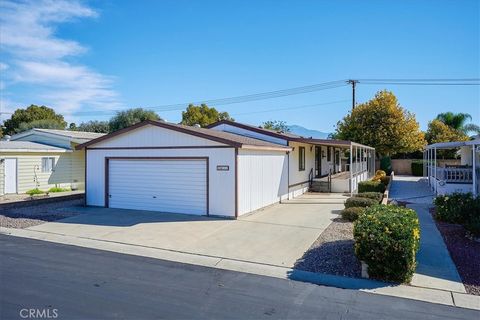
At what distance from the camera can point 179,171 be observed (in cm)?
1388

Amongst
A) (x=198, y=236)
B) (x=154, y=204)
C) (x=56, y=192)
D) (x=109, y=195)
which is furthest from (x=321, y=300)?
(x=56, y=192)

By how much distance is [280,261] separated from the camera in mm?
8109

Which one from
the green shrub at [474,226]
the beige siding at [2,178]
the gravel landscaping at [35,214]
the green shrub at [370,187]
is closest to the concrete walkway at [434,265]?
the green shrub at [474,226]

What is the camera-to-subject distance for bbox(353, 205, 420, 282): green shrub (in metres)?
6.67

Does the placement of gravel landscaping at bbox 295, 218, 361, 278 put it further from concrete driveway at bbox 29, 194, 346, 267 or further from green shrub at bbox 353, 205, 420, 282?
green shrub at bbox 353, 205, 420, 282

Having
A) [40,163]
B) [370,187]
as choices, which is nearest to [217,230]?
[370,187]

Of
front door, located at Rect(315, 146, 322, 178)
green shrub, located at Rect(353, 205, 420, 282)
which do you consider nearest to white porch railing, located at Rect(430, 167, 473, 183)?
front door, located at Rect(315, 146, 322, 178)

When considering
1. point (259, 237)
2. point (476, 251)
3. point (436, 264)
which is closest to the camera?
point (436, 264)

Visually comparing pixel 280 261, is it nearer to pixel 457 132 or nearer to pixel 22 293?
pixel 22 293

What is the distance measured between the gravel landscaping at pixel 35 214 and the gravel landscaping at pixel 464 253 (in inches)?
455

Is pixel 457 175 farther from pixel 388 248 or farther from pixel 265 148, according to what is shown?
pixel 388 248

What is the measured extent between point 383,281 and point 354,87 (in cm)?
3169

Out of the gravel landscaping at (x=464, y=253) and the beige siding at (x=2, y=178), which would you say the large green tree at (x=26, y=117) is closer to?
the beige siding at (x=2, y=178)

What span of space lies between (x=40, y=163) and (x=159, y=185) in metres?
11.1
